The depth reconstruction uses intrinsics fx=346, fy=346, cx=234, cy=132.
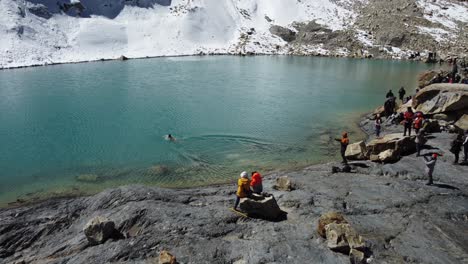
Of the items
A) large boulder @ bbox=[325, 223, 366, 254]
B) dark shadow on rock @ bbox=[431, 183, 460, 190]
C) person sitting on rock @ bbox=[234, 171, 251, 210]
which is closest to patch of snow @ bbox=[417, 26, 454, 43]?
dark shadow on rock @ bbox=[431, 183, 460, 190]

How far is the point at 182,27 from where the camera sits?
8825 cm

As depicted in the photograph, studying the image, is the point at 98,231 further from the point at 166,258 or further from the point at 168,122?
the point at 168,122

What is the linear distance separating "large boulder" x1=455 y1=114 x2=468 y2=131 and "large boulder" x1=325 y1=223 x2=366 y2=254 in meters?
16.6

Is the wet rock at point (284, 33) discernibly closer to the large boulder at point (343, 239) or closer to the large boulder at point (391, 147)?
the large boulder at point (391, 147)

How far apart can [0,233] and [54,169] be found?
8284mm

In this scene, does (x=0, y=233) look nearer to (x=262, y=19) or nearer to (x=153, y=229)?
(x=153, y=229)

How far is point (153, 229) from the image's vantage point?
40.5ft

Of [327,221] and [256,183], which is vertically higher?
[256,183]

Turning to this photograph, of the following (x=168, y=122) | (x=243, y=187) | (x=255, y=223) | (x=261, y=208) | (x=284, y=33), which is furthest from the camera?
(x=284, y=33)

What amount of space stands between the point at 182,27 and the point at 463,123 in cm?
7564

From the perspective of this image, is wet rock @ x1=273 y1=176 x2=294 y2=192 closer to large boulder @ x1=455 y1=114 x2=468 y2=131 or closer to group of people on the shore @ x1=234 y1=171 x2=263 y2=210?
group of people on the shore @ x1=234 y1=171 x2=263 y2=210

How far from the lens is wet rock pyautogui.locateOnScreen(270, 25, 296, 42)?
9286 cm

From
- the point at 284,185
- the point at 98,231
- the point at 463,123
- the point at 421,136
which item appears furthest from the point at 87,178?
the point at 463,123

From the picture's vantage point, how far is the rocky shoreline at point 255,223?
440 inches
